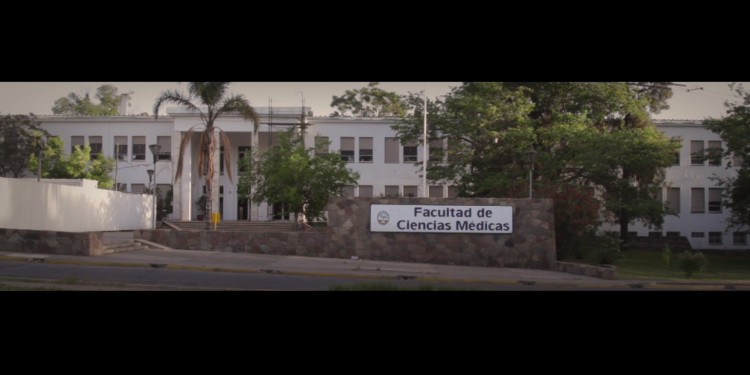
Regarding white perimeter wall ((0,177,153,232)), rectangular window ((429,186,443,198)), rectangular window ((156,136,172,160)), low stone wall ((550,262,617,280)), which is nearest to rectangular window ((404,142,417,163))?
rectangular window ((429,186,443,198))

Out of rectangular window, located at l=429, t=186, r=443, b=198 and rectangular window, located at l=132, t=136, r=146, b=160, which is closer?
rectangular window, located at l=429, t=186, r=443, b=198

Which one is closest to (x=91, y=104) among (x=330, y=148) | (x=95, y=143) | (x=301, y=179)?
(x=95, y=143)

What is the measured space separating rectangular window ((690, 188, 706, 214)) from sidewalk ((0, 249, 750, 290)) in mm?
27120

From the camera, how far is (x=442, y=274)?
1977 cm

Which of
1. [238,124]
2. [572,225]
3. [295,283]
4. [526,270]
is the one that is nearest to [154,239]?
[295,283]

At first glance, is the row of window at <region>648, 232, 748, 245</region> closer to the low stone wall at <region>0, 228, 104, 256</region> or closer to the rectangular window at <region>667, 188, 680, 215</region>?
the rectangular window at <region>667, 188, 680, 215</region>

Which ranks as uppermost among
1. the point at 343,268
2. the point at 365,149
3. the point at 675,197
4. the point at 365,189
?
the point at 365,149

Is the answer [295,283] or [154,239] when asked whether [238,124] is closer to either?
[154,239]

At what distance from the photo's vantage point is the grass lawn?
23.2 metres

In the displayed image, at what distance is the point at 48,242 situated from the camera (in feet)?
66.1

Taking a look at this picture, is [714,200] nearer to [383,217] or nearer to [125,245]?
[383,217]

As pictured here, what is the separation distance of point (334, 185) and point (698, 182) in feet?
90.4

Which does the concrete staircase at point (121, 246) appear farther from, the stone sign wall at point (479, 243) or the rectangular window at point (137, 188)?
the rectangular window at point (137, 188)

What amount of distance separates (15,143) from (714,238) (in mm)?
47092
